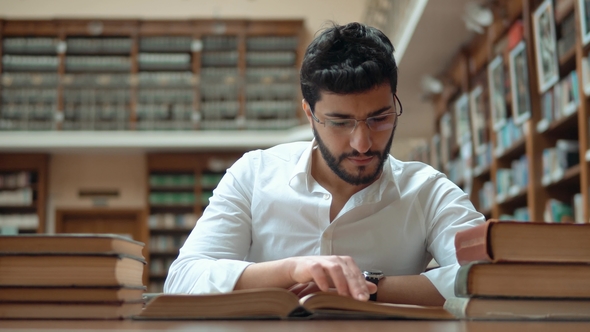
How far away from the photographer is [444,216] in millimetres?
1561

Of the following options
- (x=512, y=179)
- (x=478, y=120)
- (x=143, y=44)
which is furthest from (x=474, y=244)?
(x=143, y=44)

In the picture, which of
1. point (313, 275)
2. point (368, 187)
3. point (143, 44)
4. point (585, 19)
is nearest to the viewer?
point (313, 275)

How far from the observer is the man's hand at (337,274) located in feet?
3.73

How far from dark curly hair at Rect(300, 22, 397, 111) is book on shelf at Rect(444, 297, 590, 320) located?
23.4 inches

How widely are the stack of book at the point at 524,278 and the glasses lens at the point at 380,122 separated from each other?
50 centimetres

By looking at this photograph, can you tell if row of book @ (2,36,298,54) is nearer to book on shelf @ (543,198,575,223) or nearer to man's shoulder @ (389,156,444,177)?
book on shelf @ (543,198,575,223)

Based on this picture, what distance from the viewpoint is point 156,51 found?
10.1m

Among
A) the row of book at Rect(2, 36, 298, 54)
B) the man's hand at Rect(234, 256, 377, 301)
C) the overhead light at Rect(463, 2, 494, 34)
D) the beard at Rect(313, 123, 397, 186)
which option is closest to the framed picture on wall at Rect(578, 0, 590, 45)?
the overhead light at Rect(463, 2, 494, 34)

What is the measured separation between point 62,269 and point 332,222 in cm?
63

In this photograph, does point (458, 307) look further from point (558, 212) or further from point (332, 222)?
point (558, 212)

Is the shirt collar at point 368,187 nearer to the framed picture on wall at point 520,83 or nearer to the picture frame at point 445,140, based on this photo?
the framed picture on wall at point 520,83

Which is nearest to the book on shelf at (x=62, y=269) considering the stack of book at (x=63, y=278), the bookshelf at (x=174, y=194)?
the stack of book at (x=63, y=278)

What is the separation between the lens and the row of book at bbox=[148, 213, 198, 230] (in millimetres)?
9820

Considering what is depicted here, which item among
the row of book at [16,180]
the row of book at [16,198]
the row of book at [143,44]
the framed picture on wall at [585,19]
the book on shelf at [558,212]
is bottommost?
the row of book at [16,198]
